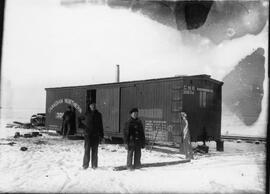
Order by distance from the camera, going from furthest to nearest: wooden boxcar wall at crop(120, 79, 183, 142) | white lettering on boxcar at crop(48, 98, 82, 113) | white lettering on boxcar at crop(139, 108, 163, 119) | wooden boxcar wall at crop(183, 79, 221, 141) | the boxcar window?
white lettering on boxcar at crop(48, 98, 82, 113) < the boxcar window < white lettering on boxcar at crop(139, 108, 163, 119) < wooden boxcar wall at crop(183, 79, 221, 141) < wooden boxcar wall at crop(120, 79, 183, 142)

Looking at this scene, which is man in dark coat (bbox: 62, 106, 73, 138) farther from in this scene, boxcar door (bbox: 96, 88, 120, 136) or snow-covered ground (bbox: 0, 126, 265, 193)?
snow-covered ground (bbox: 0, 126, 265, 193)

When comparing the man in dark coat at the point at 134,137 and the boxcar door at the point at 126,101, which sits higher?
the boxcar door at the point at 126,101

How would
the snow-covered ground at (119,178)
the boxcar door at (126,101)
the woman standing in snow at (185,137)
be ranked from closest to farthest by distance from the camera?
the snow-covered ground at (119,178) → the woman standing in snow at (185,137) → the boxcar door at (126,101)

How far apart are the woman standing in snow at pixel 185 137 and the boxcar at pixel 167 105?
17cm

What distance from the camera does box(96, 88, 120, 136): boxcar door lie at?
1203 centimetres

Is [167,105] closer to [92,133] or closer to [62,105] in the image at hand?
[92,133]

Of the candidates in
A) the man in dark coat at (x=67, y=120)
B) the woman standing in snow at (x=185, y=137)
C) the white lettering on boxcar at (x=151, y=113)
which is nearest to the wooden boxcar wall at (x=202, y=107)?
the woman standing in snow at (x=185, y=137)

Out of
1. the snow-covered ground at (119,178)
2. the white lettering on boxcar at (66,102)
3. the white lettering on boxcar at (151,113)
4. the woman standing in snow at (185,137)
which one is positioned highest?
the white lettering on boxcar at (66,102)

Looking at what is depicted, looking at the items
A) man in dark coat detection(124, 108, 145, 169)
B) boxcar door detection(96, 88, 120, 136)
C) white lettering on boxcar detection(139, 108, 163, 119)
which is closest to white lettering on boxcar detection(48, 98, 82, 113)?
boxcar door detection(96, 88, 120, 136)

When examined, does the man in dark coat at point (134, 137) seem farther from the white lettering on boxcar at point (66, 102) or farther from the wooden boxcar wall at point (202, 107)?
the white lettering on boxcar at point (66, 102)

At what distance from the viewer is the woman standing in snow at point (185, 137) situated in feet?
28.6

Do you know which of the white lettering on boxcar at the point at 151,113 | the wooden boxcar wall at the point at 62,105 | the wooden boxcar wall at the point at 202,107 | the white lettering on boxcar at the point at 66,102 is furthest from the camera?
the white lettering on boxcar at the point at 66,102

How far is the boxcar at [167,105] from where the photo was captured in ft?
32.5

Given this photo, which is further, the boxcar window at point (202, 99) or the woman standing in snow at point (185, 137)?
the boxcar window at point (202, 99)
